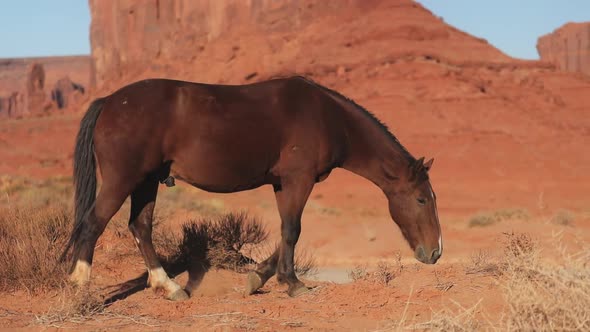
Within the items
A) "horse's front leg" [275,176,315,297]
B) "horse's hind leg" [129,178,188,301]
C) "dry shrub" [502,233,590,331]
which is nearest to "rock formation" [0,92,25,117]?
"horse's hind leg" [129,178,188,301]

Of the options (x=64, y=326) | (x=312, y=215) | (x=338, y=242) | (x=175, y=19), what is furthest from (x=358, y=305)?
(x=175, y=19)

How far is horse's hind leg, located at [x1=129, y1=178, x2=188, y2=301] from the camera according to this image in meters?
6.23

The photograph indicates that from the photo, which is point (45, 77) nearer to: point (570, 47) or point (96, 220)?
point (570, 47)

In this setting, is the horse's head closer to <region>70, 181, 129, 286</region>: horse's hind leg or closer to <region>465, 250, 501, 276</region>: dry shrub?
<region>465, 250, 501, 276</region>: dry shrub

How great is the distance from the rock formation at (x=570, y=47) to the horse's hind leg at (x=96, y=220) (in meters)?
117

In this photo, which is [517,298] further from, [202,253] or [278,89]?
[202,253]

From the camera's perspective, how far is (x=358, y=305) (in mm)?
5742

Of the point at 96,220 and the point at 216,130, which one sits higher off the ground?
the point at 216,130

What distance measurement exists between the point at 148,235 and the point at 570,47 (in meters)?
125

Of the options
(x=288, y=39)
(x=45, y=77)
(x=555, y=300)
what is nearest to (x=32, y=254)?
(x=555, y=300)

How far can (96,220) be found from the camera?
19.4 ft

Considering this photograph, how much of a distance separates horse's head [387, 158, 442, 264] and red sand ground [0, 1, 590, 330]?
34cm

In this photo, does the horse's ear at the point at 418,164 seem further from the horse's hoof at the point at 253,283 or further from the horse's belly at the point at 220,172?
the horse's hoof at the point at 253,283

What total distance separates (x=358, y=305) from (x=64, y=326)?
2372 millimetres
